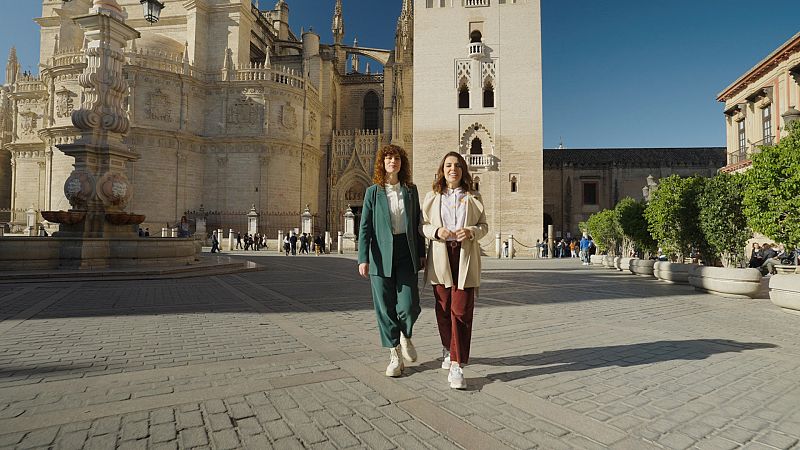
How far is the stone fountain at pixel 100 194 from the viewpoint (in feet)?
32.3

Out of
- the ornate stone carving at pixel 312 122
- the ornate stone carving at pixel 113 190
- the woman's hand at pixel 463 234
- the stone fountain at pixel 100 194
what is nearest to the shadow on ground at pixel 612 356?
the woman's hand at pixel 463 234

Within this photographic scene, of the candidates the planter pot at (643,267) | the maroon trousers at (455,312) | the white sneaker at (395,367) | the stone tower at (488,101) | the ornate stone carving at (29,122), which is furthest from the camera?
the ornate stone carving at (29,122)

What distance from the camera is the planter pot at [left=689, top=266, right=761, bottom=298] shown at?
25.8ft

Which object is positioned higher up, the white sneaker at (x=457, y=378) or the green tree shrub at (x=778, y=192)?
the green tree shrub at (x=778, y=192)

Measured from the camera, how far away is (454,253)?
3.24m

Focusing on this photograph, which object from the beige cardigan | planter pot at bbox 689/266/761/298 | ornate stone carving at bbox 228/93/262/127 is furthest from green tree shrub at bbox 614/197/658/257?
ornate stone carving at bbox 228/93/262/127

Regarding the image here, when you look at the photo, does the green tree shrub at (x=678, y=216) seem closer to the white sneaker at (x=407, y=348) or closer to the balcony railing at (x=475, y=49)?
the white sneaker at (x=407, y=348)

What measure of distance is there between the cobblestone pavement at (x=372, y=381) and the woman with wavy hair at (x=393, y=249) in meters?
0.38

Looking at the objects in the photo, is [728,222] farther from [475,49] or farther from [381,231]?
[475,49]

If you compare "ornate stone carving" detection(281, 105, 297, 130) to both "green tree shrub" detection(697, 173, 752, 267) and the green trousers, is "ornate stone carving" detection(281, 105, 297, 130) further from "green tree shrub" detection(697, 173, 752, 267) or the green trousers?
the green trousers

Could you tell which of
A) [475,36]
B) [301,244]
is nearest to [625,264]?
[301,244]

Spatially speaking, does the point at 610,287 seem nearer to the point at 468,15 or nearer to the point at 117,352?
the point at 117,352

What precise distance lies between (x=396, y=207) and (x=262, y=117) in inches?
1204

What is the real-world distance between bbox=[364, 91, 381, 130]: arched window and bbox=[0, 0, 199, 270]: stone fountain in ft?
91.1
